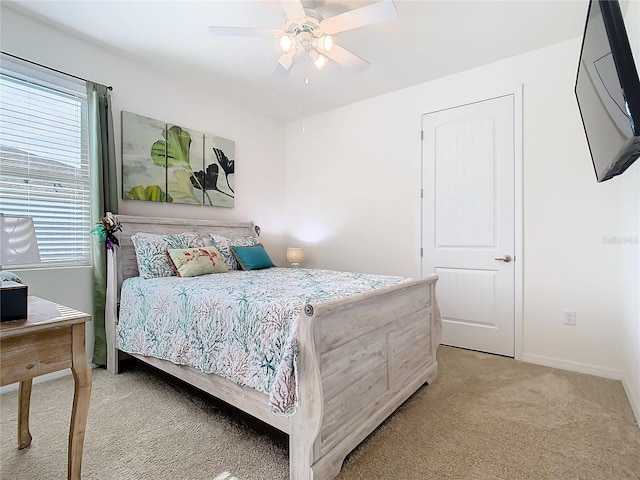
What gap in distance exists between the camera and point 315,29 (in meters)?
2.18

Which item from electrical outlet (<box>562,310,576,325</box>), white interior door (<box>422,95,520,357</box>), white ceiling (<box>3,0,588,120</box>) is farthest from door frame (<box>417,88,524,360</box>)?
white ceiling (<box>3,0,588,120</box>)

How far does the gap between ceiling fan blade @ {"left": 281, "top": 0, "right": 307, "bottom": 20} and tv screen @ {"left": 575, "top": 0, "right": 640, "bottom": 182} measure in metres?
1.43

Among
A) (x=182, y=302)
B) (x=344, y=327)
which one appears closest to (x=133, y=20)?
(x=182, y=302)

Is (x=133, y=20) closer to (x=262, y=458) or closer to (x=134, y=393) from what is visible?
(x=134, y=393)

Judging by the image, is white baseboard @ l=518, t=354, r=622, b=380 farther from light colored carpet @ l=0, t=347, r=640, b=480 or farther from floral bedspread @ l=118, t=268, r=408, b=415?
floral bedspread @ l=118, t=268, r=408, b=415

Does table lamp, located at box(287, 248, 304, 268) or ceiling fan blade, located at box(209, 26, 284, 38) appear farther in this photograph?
table lamp, located at box(287, 248, 304, 268)

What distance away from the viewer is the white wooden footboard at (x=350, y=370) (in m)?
1.42

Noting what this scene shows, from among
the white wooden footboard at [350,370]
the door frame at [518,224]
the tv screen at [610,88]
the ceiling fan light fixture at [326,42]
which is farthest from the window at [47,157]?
the door frame at [518,224]

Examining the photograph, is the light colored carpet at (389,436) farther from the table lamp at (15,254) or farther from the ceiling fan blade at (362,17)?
the ceiling fan blade at (362,17)

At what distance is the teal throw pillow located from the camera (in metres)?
3.30

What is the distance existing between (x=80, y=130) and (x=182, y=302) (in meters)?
1.81

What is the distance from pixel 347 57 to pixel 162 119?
198 centimetres

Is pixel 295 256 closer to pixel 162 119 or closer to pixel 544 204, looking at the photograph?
pixel 162 119

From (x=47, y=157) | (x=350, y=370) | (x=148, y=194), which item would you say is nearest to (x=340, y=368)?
(x=350, y=370)
